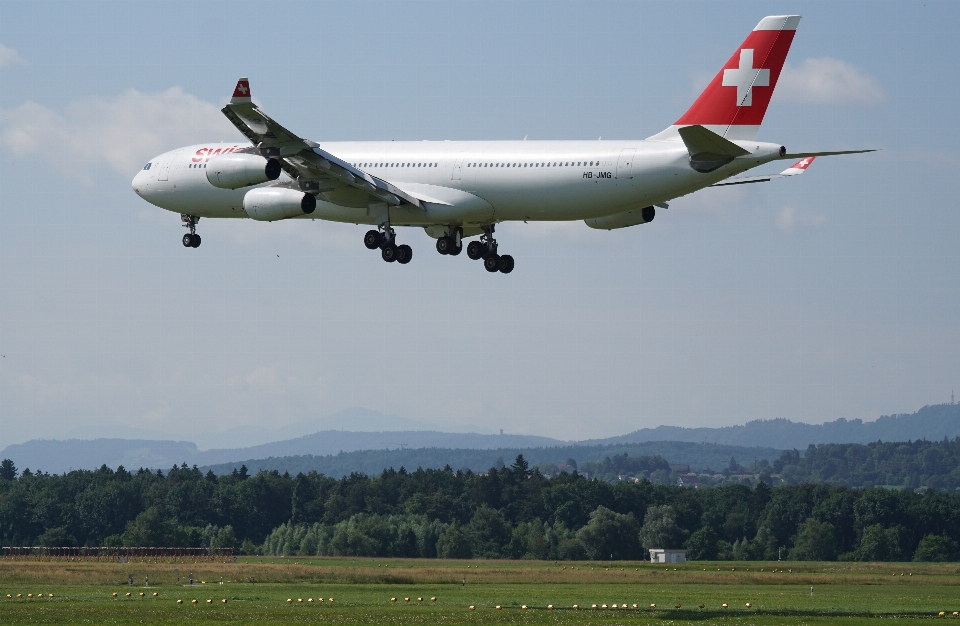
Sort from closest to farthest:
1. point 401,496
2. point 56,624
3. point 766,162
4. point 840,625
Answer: point 56,624 → point 840,625 → point 766,162 → point 401,496

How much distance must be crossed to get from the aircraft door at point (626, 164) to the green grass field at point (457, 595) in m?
17.3

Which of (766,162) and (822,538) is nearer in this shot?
(766,162)

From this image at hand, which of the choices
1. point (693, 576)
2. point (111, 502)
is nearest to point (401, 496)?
point (111, 502)

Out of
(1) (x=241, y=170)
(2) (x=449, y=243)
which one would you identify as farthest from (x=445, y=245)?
(1) (x=241, y=170)

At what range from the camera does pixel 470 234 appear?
6612 cm

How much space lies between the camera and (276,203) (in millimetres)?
61875

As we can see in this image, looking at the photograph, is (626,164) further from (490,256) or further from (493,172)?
(490,256)

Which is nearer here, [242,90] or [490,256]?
[242,90]

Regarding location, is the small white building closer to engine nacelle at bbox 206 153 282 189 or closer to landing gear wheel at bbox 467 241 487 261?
landing gear wheel at bbox 467 241 487 261

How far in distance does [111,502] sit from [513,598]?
88259 millimetres

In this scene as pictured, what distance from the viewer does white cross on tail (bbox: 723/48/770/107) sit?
5838cm

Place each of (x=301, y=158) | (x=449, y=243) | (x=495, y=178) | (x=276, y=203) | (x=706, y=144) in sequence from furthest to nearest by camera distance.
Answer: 1. (x=449, y=243)
2. (x=276, y=203)
3. (x=495, y=178)
4. (x=301, y=158)
5. (x=706, y=144)

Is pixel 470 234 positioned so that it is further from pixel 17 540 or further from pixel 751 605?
pixel 17 540

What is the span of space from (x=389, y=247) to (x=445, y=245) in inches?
102
